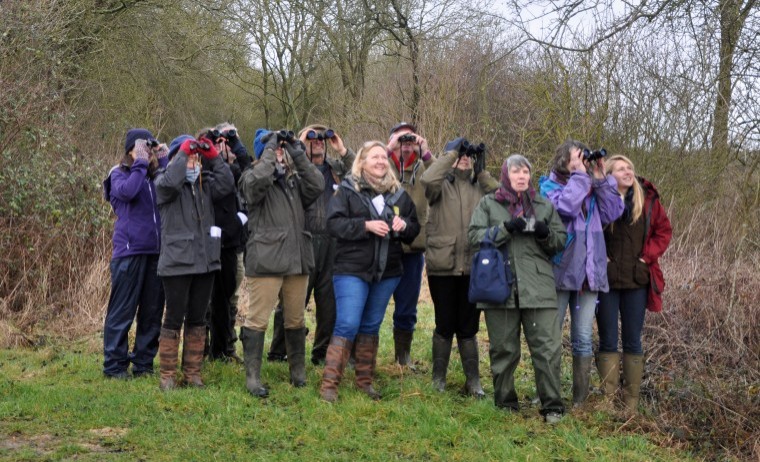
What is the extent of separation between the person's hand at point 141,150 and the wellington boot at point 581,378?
3.82 metres

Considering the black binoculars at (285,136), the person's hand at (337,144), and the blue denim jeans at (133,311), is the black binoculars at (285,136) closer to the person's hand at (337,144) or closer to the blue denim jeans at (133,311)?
the person's hand at (337,144)

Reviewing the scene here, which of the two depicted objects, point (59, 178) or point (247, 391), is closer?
point (247, 391)

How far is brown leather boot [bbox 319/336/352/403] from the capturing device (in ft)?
20.3

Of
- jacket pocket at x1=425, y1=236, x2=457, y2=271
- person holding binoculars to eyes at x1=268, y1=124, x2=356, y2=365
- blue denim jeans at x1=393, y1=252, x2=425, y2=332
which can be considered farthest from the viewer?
person holding binoculars to eyes at x1=268, y1=124, x2=356, y2=365

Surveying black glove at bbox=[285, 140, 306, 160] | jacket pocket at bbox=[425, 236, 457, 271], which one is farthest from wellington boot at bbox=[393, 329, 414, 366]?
black glove at bbox=[285, 140, 306, 160]

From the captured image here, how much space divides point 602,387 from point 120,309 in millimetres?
4031

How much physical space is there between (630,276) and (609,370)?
29.8 inches

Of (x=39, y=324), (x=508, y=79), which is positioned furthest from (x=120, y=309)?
(x=508, y=79)

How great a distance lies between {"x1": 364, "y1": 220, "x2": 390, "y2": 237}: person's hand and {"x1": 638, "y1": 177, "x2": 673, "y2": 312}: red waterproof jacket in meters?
1.96

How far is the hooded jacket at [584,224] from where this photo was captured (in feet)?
19.6

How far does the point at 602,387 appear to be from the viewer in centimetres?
631

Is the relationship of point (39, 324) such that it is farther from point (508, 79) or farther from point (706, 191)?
point (508, 79)

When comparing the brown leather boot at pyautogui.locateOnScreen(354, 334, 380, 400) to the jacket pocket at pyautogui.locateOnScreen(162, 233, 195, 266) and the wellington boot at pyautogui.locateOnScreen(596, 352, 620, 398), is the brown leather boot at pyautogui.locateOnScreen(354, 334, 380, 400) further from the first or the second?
the wellington boot at pyautogui.locateOnScreen(596, 352, 620, 398)

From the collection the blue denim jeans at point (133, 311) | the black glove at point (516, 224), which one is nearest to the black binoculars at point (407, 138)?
the black glove at point (516, 224)
